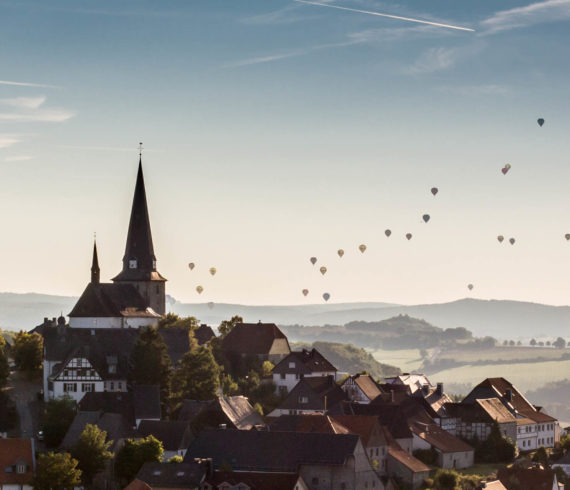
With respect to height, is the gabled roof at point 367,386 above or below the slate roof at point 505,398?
above

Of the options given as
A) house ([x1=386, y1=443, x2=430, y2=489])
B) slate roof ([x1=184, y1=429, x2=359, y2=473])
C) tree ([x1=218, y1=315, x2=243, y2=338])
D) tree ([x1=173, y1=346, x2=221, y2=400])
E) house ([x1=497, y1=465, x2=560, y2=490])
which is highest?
tree ([x1=218, y1=315, x2=243, y2=338])

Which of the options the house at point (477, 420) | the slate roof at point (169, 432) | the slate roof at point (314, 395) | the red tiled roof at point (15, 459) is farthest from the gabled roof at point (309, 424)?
the red tiled roof at point (15, 459)

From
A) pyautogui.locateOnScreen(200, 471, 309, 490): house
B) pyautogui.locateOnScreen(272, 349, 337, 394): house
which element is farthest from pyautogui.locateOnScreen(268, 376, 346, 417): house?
pyautogui.locateOnScreen(200, 471, 309, 490): house

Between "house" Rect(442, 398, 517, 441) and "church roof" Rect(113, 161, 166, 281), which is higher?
"church roof" Rect(113, 161, 166, 281)

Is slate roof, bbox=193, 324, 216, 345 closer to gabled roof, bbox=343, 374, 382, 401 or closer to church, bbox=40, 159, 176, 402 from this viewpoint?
church, bbox=40, 159, 176, 402

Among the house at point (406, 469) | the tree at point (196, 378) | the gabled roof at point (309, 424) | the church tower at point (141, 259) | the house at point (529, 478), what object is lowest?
the house at point (529, 478)

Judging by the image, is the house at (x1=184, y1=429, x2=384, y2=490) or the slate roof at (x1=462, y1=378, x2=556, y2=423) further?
the slate roof at (x1=462, y1=378, x2=556, y2=423)

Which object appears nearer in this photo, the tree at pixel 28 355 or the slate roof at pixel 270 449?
the slate roof at pixel 270 449

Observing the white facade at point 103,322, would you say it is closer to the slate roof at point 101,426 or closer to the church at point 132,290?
the church at point 132,290
